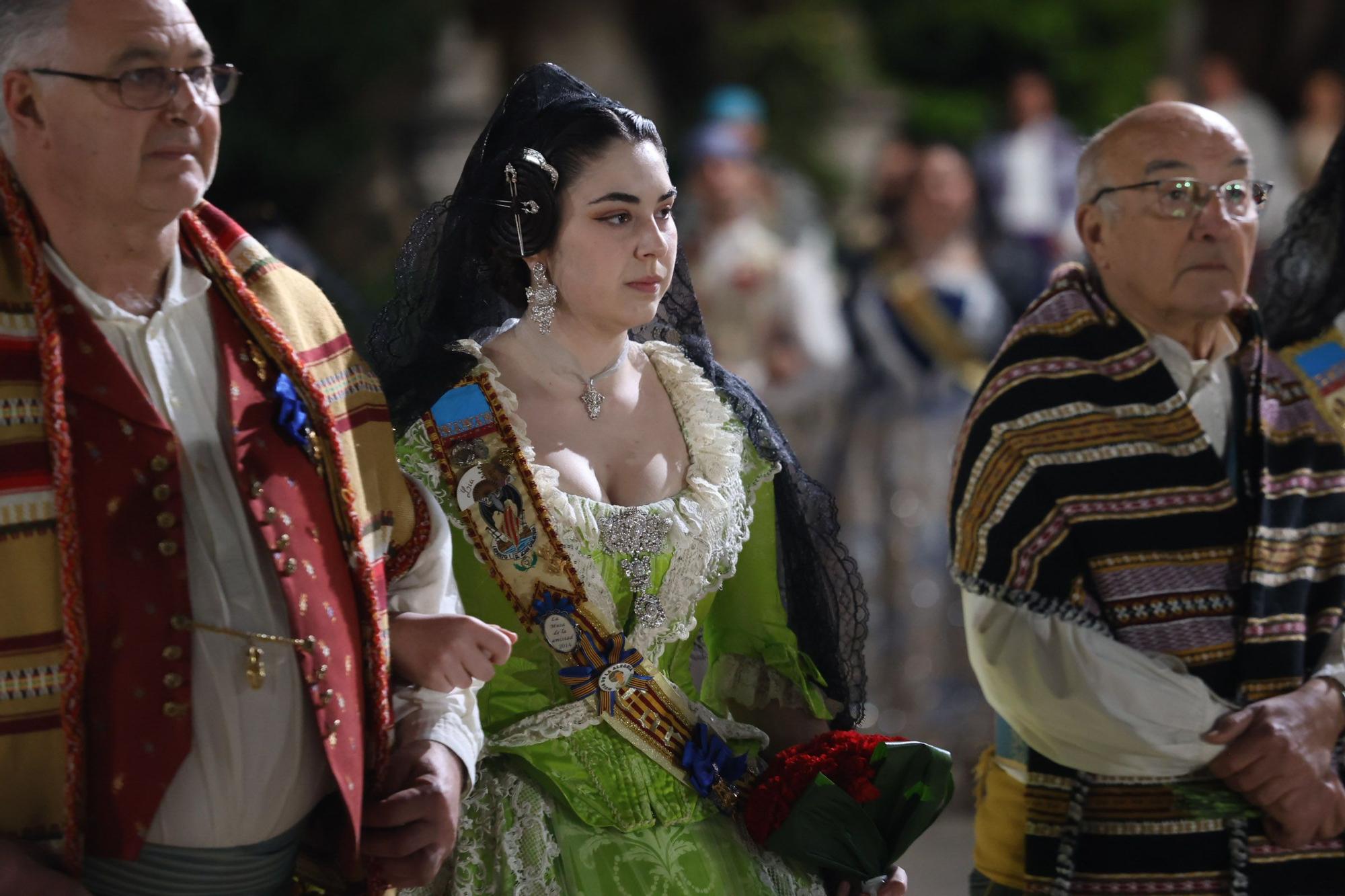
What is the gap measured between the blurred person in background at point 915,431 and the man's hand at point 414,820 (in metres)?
4.93

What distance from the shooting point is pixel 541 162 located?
3.04m

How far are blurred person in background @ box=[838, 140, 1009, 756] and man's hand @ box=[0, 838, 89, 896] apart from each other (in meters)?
5.40

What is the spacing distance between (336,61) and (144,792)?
374 inches

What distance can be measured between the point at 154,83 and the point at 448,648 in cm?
93

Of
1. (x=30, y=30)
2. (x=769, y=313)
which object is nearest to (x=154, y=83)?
(x=30, y=30)

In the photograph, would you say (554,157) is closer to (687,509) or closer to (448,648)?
(687,509)

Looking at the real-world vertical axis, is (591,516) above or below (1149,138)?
below

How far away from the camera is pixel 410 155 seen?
38.5 ft

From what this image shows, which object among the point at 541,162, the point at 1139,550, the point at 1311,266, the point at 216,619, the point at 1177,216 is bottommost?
the point at 1139,550

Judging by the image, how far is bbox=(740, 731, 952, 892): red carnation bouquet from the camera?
2.98 meters

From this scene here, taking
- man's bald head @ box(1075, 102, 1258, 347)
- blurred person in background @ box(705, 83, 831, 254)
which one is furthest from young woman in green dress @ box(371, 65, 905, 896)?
blurred person in background @ box(705, 83, 831, 254)

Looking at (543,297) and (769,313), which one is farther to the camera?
(769,313)

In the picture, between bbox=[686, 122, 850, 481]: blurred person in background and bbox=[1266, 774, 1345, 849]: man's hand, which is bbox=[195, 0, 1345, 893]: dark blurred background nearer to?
bbox=[686, 122, 850, 481]: blurred person in background

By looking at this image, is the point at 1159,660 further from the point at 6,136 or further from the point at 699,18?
the point at 699,18
